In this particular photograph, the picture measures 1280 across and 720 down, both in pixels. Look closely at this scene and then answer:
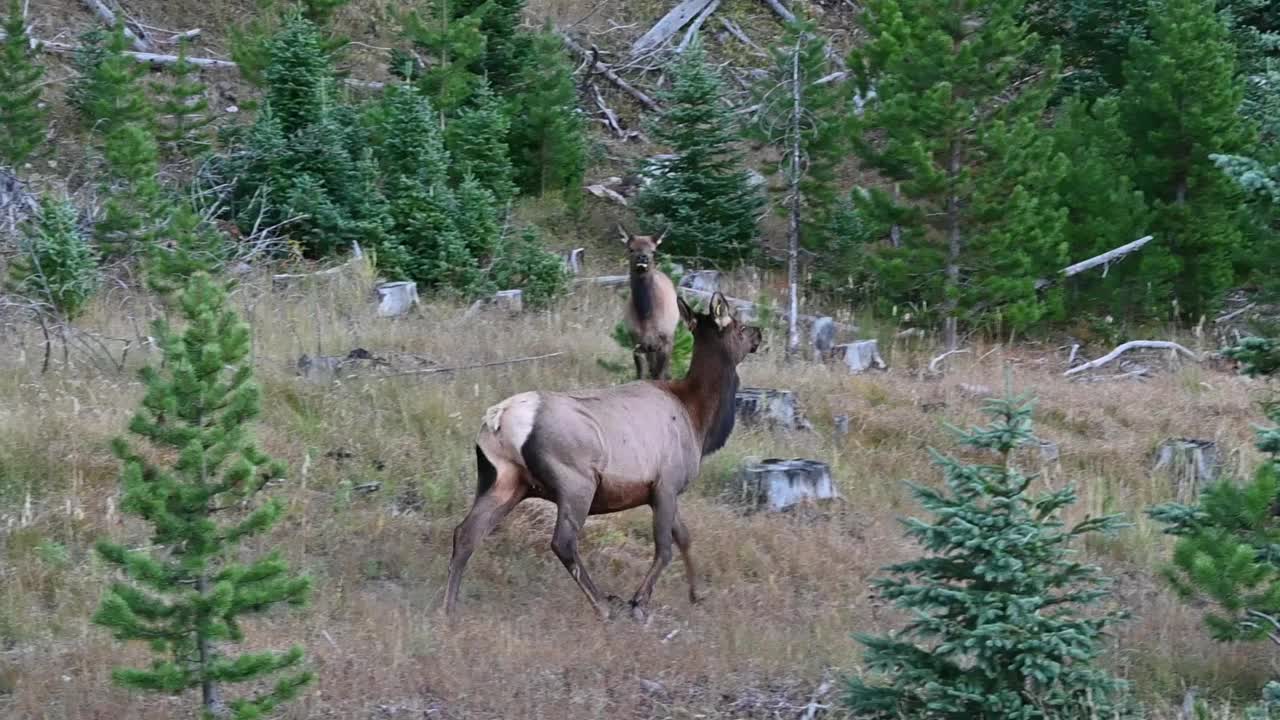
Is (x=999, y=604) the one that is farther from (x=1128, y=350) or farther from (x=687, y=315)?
(x=1128, y=350)

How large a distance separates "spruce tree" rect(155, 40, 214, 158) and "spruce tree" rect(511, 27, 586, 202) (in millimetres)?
4667

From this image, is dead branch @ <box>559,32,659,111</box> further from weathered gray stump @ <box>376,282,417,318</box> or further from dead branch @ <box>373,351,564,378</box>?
dead branch @ <box>373,351,564,378</box>

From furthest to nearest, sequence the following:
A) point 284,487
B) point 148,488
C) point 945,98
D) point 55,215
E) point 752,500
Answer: point 945,98, point 55,215, point 752,500, point 284,487, point 148,488

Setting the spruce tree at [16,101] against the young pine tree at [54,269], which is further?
the spruce tree at [16,101]

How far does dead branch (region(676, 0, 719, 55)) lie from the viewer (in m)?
27.6

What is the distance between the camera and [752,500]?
10930 millimetres

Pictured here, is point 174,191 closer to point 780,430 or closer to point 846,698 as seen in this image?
point 780,430

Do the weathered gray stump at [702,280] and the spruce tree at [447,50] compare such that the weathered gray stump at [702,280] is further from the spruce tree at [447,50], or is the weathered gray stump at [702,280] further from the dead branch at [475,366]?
the dead branch at [475,366]

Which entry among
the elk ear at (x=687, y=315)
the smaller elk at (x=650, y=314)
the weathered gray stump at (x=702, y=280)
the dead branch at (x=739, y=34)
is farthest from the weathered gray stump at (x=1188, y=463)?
the dead branch at (x=739, y=34)

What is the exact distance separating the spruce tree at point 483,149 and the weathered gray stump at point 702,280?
10.1ft

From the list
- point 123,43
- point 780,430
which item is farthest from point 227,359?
point 123,43

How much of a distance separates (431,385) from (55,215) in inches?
174

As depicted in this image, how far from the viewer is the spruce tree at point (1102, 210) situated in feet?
66.6

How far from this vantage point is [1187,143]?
2044cm
